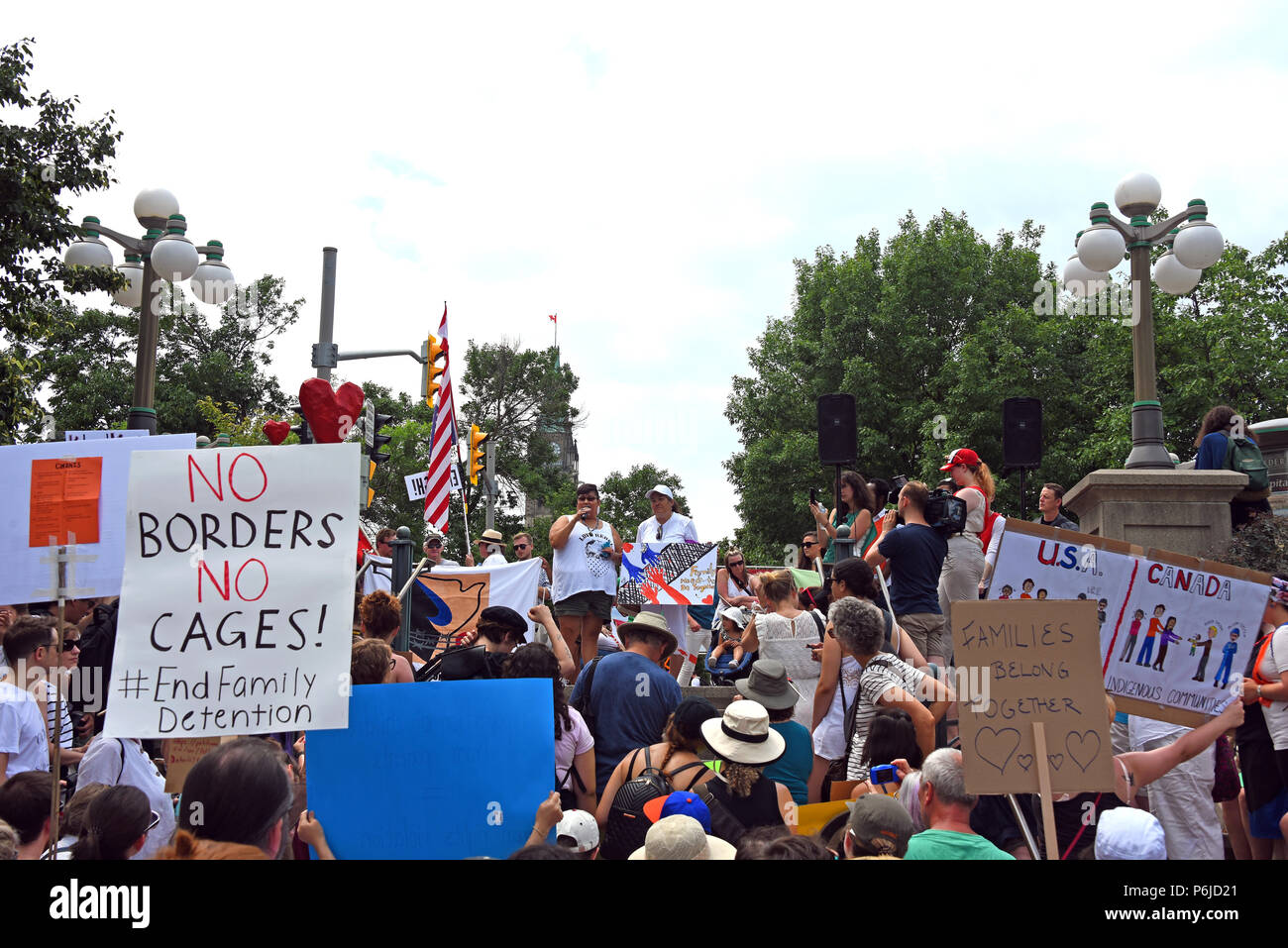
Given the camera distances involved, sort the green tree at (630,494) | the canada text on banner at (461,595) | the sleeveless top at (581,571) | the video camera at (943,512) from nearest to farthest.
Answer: the video camera at (943,512), the sleeveless top at (581,571), the canada text on banner at (461,595), the green tree at (630,494)

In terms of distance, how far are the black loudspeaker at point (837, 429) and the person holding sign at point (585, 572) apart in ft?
9.13

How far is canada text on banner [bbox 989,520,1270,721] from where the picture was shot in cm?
525

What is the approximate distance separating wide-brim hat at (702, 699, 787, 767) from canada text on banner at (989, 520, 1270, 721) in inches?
62.8

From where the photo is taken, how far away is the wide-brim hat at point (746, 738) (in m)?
4.88

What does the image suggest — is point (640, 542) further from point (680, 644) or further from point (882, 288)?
point (882, 288)

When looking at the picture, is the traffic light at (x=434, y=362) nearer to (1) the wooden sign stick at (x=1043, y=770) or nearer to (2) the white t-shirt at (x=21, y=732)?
(2) the white t-shirt at (x=21, y=732)

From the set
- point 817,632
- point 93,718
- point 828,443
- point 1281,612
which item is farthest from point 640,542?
point 1281,612

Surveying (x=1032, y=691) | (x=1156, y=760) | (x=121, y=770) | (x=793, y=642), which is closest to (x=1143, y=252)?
(x=793, y=642)

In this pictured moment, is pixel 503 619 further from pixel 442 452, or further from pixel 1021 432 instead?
pixel 1021 432

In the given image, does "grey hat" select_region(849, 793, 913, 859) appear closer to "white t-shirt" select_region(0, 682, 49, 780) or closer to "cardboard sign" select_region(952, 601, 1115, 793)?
"cardboard sign" select_region(952, 601, 1115, 793)

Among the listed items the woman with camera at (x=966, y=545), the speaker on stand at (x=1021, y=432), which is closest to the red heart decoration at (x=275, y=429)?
the woman with camera at (x=966, y=545)

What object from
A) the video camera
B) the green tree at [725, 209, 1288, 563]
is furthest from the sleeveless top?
the green tree at [725, 209, 1288, 563]

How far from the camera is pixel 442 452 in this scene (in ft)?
46.2
